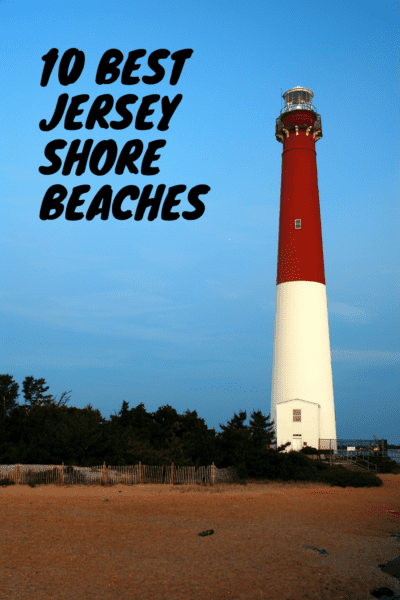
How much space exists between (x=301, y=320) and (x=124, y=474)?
1494 cm

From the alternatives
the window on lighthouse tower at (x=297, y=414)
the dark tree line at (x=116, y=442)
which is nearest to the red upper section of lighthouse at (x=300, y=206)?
the window on lighthouse tower at (x=297, y=414)

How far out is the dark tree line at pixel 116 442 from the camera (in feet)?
92.4

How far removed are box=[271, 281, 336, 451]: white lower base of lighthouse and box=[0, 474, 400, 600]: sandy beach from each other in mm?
10735

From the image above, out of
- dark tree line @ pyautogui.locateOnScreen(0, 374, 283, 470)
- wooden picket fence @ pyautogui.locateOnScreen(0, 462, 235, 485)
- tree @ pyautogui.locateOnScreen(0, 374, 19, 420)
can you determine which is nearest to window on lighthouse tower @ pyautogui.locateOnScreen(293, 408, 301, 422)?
dark tree line @ pyautogui.locateOnScreen(0, 374, 283, 470)

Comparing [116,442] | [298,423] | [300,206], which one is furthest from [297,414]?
[300,206]

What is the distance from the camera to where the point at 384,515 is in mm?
19031

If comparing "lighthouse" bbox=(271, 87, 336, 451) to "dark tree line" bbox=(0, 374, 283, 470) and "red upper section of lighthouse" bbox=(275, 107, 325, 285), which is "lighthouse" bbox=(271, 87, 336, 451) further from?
"dark tree line" bbox=(0, 374, 283, 470)

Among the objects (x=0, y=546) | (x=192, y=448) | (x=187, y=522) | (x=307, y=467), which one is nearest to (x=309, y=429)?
(x=307, y=467)

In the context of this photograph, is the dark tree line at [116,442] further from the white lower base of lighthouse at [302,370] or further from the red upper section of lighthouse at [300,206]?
the red upper section of lighthouse at [300,206]

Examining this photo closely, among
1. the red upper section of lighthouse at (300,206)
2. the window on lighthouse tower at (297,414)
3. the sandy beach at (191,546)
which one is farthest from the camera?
the red upper section of lighthouse at (300,206)

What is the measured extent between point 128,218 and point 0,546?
8396 millimetres

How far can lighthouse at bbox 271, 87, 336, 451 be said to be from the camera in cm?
3381

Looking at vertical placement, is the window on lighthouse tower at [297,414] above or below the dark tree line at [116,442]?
above

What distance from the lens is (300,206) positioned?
3519cm
